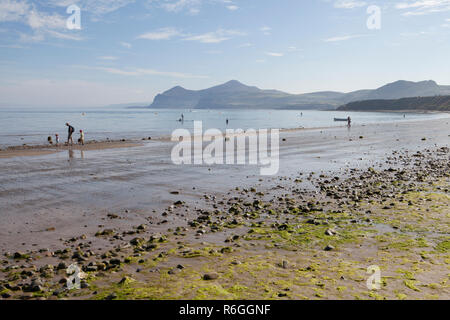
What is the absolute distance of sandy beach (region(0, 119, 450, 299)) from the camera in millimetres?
7844

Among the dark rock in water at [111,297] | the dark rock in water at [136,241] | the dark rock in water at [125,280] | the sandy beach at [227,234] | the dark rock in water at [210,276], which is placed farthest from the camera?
the dark rock in water at [136,241]

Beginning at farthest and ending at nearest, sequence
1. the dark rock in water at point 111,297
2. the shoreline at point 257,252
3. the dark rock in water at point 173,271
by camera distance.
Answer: the dark rock in water at point 173,271 → the shoreline at point 257,252 → the dark rock in water at point 111,297

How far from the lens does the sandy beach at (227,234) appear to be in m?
7.84

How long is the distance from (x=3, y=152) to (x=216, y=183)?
28.0 metres

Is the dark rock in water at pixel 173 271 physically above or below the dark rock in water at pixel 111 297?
below

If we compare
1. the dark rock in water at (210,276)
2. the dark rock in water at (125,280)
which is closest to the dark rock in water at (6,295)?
the dark rock in water at (125,280)

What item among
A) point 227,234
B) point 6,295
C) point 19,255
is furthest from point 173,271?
point 19,255

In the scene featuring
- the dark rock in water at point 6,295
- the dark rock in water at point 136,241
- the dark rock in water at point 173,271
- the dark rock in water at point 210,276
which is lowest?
the dark rock in water at point 6,295

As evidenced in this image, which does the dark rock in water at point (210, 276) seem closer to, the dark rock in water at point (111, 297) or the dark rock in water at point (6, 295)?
the dark rock in water at point (111, 297)

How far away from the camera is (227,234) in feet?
38.0

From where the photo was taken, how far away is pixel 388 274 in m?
8.31

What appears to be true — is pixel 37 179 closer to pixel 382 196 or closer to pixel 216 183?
pixel 216 183

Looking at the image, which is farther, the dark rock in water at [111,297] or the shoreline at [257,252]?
the shoreline at [257,252]
